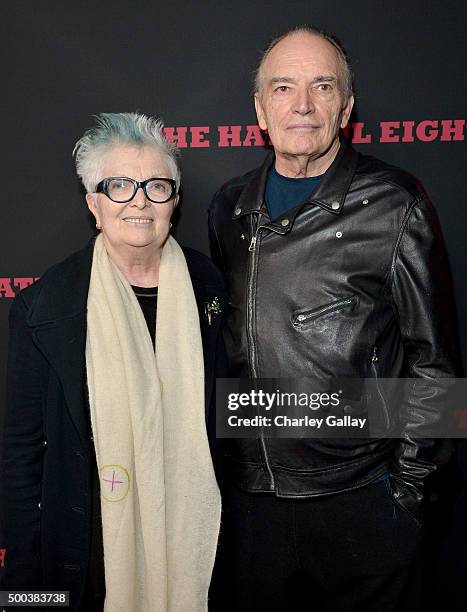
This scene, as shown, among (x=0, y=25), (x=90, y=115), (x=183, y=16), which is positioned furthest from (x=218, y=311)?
(x=0, y=25)

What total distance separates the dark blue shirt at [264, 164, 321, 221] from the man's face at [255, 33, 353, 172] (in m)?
0.08

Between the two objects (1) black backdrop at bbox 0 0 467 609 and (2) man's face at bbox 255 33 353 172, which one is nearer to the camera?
(2) man's face at bbox 255 33 353 172

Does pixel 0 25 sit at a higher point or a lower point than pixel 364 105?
higher

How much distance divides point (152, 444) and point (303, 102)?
41.2 inches

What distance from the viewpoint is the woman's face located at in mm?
1917

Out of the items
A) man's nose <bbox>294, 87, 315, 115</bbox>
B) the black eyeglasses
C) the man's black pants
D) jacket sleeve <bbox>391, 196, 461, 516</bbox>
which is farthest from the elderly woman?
jacket sleeve <bbox>391, 196, 461, 516</bbox>

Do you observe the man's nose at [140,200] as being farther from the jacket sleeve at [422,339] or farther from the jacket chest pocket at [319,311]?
the jacket sleeve at [422,339]

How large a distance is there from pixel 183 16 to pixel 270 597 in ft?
6.30

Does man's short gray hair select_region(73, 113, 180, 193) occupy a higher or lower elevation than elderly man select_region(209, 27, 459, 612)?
higher

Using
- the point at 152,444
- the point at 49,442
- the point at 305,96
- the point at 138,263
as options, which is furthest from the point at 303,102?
the point at 49,442

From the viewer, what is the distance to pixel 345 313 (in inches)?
74.5

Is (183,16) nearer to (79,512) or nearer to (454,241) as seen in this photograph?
(454,241)

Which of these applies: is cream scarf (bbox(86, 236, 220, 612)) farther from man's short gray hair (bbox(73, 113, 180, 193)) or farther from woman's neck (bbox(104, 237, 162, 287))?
man's short gray hair (bbox(73, 113, 180, 193))

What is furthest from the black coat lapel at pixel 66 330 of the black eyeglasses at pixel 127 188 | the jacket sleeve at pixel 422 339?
the jacket sleeve at pixel 422 339
